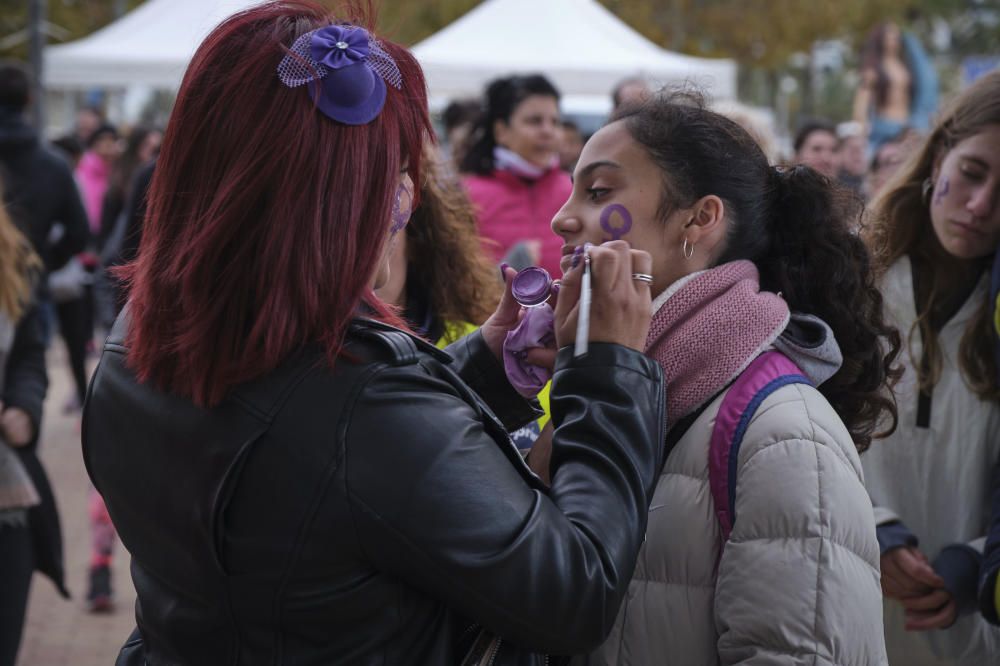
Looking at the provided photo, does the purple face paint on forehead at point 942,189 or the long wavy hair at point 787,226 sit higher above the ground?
the long wavy hair at point 787,226

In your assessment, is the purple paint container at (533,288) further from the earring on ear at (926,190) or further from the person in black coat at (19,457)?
the person in black coat at (19,457)

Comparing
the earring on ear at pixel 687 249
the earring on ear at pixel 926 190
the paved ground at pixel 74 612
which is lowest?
the paved ground at pixel 74 612

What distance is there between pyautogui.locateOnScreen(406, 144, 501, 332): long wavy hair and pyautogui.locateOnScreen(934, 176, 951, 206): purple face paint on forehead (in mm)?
1186

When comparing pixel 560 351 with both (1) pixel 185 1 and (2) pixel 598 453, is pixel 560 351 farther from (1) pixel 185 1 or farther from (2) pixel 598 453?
(1) pixel 185 1

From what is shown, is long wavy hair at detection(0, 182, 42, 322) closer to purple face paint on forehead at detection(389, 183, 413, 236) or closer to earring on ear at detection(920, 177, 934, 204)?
purple face paint on forehead at detection(389, 183, 413, 236)

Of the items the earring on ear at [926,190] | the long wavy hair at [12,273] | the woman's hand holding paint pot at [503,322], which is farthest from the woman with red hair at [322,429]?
the long wavy hair at [12,273]

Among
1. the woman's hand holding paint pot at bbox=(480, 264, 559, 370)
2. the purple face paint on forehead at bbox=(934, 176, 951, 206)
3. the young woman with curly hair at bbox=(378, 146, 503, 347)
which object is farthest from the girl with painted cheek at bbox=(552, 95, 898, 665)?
the young woman with curly hair at bbox=(378, 146, 503, 347)

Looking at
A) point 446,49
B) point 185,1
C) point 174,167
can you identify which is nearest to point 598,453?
point 174,167

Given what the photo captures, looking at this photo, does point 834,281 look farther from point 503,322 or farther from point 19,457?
point 19,457

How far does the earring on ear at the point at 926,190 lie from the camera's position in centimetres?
301

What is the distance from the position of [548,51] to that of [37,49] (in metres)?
5.52

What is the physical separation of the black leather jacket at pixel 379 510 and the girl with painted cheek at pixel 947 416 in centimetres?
135

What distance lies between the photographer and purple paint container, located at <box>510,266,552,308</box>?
2.04 meters

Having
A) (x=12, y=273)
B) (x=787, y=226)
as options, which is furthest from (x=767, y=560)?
(x=12, y=273)
